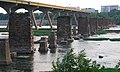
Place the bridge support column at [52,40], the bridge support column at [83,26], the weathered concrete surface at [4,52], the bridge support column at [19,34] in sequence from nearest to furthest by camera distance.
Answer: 1. the weathered concrete surface at [4,52]
2. the bridge support column at [19,34]
3. the bridge support column at [52,40]
4. the bridge support column at [83,26]

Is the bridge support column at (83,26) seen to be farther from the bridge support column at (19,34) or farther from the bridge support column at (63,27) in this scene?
the bridge support column at (19,34)

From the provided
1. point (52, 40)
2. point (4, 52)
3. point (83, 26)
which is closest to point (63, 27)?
point (52, 40)

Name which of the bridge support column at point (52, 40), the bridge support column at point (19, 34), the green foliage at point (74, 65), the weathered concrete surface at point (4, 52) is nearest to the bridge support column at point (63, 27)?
the bridge support column at point (52, 40)

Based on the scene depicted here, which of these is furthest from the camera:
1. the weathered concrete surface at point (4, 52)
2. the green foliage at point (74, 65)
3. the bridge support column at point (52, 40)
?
the bridge support column at point (52, 40)

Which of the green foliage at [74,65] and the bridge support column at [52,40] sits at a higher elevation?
the green foliage at [74,65]

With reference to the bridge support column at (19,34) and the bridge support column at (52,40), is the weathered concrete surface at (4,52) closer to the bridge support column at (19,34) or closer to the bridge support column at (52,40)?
the bridge support column at (19,34)

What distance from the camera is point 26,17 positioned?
5525 cm

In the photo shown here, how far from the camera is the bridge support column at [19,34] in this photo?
54844 millimetres

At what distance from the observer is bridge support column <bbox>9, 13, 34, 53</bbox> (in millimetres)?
54844

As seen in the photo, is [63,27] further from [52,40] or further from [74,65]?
[74,65]

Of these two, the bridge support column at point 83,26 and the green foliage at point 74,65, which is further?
the bridge support column at point 83,26

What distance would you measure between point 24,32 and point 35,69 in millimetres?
15471

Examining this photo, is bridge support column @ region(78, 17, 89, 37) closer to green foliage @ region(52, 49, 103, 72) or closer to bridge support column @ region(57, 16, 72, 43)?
bridge support column @ region(57, 16, 72, 43)

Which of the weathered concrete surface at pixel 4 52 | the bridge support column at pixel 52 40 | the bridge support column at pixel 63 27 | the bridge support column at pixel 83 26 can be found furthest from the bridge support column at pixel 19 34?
the bridge support column at pixel 83 26
